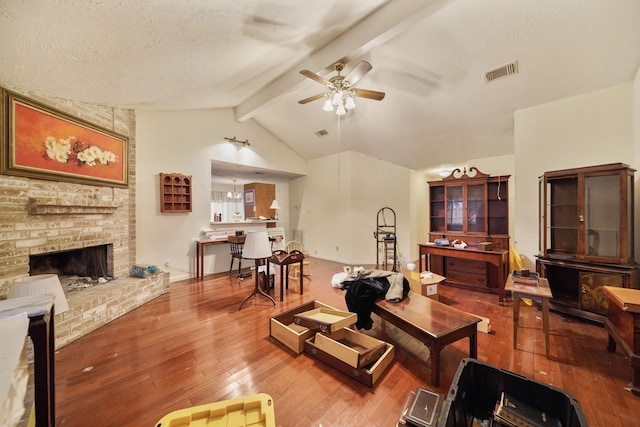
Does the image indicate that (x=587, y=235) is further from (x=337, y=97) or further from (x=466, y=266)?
(x=337, y=97)

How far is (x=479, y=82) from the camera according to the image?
3.32m

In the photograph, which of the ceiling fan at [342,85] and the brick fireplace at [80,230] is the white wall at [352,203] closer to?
the ceiling fan at [342,85]

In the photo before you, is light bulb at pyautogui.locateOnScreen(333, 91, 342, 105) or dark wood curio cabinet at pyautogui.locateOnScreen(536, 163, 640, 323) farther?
light bulb at pyautogui.locateOnScreen(333, 91, 342, 105)

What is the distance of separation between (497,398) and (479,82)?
11.9 ft

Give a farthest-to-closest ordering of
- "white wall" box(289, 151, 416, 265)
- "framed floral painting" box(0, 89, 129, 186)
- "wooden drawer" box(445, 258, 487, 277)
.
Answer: "white wall" box(289, 151, 416, 265) → "wooden drawer" box(445, 258, 487, 277) → "framed floral painting" box(0, 89, 129, 186)

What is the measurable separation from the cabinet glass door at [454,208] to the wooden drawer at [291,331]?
3.06 meters

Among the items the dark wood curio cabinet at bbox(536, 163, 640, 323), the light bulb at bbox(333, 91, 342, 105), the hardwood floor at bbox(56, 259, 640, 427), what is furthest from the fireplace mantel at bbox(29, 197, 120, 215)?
the dark wood curio cabinet at bbox(536, 163, 640, 323)

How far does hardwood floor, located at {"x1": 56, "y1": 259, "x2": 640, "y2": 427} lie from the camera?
→ 159 centimetres

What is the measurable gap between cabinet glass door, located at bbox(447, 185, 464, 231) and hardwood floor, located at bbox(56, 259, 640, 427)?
173 centimetres

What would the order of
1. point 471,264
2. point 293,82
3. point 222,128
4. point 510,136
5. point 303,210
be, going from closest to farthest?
point 293,82 → point 471,264 → point 510,136 → point 222,128 → point 303,210

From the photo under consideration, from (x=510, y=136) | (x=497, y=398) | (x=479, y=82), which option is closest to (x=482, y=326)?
(x=497, y=398)

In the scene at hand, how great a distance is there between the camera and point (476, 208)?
13.7 ft

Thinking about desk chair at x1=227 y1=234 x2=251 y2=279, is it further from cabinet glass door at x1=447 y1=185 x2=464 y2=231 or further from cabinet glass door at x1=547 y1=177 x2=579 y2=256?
cabinet glass door at x1=547 y1=177 x2=579 y2=256

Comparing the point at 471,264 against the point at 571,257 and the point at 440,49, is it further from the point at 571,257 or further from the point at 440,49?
the point at 440,49
